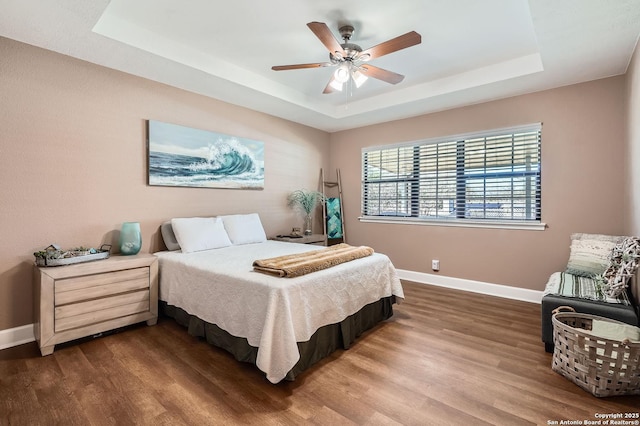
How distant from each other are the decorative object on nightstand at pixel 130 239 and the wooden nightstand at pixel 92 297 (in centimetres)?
11

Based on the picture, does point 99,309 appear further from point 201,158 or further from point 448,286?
point 448,286

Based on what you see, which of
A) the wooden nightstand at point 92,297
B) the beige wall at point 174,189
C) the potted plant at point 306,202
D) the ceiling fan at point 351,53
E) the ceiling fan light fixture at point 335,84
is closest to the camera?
the ceiling fan at point 351,53

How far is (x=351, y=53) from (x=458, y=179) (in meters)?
2.45

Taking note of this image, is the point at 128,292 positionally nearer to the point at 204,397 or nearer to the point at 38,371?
the point at 38,371

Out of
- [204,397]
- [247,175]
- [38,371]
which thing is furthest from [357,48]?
[38,371]

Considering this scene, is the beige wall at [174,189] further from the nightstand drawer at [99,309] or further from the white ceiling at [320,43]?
the nightstand drawer at [99,309]

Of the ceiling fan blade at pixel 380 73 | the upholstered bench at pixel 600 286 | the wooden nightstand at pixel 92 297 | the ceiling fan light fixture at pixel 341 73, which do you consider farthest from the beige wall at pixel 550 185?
the wooden nightstand at pixel 92 297

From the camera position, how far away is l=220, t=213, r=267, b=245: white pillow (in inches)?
147

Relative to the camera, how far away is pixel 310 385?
1.98 meters

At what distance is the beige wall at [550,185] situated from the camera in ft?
10.4

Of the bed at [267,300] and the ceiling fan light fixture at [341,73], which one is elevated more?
the ceiling fan light fixture at [341,73]

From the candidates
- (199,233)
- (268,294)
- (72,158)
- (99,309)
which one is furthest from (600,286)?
(72,158)

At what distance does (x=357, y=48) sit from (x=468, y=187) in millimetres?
2490

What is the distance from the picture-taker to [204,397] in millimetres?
1833
